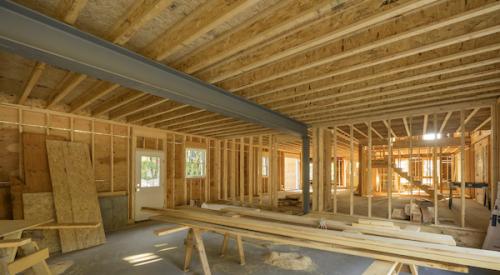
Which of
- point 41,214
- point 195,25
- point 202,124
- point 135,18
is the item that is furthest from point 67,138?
point 195,25

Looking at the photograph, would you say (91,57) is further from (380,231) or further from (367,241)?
(380,231)

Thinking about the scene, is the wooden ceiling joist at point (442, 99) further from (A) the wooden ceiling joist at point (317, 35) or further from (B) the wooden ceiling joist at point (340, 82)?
(A) the wooden ceiling joist at point (317, 35)

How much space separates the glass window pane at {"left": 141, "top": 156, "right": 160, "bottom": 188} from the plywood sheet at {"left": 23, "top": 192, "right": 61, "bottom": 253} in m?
2.42

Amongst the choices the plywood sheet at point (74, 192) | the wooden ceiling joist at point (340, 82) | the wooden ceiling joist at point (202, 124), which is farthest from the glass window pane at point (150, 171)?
the wooden ceiling joist at point (340, 82)

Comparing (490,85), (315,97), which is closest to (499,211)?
(490,85)

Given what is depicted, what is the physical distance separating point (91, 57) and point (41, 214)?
425cm

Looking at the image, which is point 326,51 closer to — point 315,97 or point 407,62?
point 407,62

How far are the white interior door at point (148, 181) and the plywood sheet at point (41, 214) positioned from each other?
220 centimetres

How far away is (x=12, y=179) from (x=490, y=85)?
29.1 feet

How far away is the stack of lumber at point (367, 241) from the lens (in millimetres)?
1898

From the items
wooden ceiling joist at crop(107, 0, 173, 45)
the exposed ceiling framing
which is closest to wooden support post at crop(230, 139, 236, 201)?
the exposed ceiling framing

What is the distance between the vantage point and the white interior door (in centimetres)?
730

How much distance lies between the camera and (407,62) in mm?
3480

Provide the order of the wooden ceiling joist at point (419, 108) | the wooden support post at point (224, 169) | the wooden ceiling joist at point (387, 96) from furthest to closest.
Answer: the wooden support post at point (224, 169) < the wooden ceiling joist at point (419, 108) < the wooden ceiling joist at point (387, 96)
